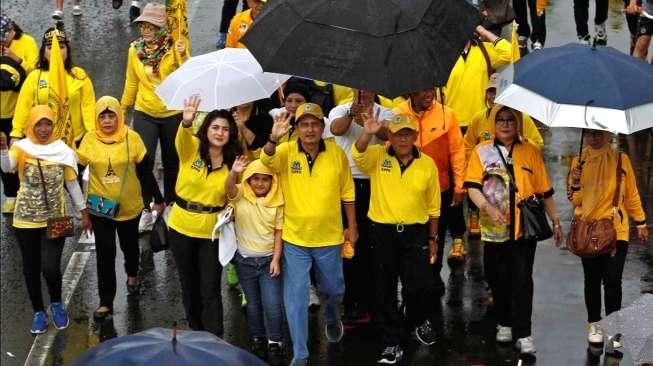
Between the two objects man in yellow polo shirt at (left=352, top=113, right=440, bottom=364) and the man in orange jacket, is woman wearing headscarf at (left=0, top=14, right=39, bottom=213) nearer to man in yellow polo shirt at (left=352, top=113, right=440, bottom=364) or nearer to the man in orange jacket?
the man in orange jacket

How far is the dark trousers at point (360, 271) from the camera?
9.33 m

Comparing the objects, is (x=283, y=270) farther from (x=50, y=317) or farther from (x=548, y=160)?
(x=548, y=160)

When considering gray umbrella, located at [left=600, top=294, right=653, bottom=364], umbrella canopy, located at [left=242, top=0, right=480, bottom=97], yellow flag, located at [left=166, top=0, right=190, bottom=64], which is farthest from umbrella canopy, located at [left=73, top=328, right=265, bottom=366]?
yellow flag, located at [left=166, top=0, right=190, bottom=64]

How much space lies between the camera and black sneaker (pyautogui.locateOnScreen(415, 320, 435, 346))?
30.5 feet

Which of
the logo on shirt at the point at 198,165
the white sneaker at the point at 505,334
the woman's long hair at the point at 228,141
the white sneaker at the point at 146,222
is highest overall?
the woman's long hair at the point at 228,141

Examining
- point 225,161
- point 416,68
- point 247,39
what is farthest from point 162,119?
point 416,68

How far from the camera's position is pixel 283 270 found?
29.2 ft

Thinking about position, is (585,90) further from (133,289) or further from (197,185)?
(133,289)

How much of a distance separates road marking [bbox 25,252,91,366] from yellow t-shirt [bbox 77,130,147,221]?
995 mm

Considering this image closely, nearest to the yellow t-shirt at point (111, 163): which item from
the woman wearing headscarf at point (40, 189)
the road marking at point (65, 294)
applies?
the woman wearing headscarf at point (40, 189)

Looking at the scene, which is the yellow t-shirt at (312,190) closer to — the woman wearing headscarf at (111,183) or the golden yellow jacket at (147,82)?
the woman wearing headscarf at (111,183)

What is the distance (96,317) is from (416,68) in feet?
11.5

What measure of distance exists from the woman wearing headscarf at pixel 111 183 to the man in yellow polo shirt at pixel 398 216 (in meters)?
1.87

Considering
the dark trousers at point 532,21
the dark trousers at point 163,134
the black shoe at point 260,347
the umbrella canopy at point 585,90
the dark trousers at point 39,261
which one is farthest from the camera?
the dark trousers at point 532,21
